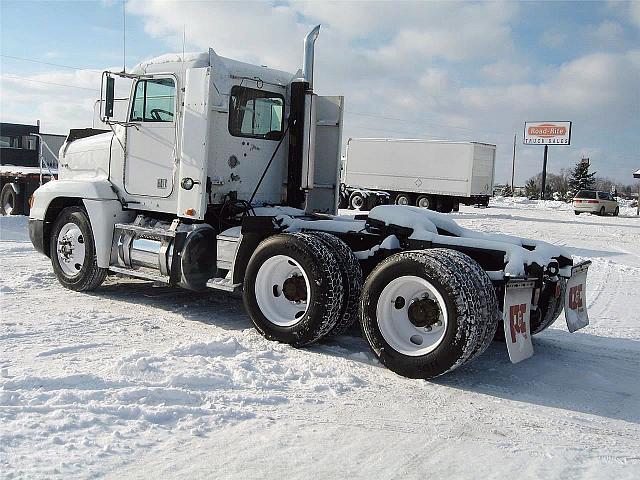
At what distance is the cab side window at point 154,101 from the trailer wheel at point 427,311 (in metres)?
3.64

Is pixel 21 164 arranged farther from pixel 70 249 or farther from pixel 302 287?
pixel 302 287

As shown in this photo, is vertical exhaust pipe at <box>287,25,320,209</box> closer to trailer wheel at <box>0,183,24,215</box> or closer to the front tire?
trailer wheel at <box>0,183,24,215</box>

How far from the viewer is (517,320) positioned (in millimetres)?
5527

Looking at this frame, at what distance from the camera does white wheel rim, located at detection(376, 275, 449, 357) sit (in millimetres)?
5559

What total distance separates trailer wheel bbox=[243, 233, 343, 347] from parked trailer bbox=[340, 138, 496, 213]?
2801 centimetres

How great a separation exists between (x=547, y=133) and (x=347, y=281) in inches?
2682

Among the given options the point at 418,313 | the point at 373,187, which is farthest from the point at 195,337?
the point at 373,187

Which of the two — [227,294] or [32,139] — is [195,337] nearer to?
[227,294]

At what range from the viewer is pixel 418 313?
553 centimetres

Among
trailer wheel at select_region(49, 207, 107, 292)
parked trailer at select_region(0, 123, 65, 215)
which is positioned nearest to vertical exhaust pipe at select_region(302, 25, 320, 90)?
trailer wheel at select_region(49, 207, 107, 292)

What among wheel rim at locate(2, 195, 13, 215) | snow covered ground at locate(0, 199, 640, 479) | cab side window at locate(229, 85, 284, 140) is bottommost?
snow covered ground at locate(0, 199, 640, 479)

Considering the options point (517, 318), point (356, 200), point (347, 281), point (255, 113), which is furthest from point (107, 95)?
point (356, 200)

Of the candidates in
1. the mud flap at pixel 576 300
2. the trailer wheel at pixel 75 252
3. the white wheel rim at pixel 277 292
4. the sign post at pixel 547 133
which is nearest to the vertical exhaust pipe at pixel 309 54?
the white wheel rim at pixel 277 292

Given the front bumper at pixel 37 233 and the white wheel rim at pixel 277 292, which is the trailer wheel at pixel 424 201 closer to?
the front bumper at pixel 37 233
